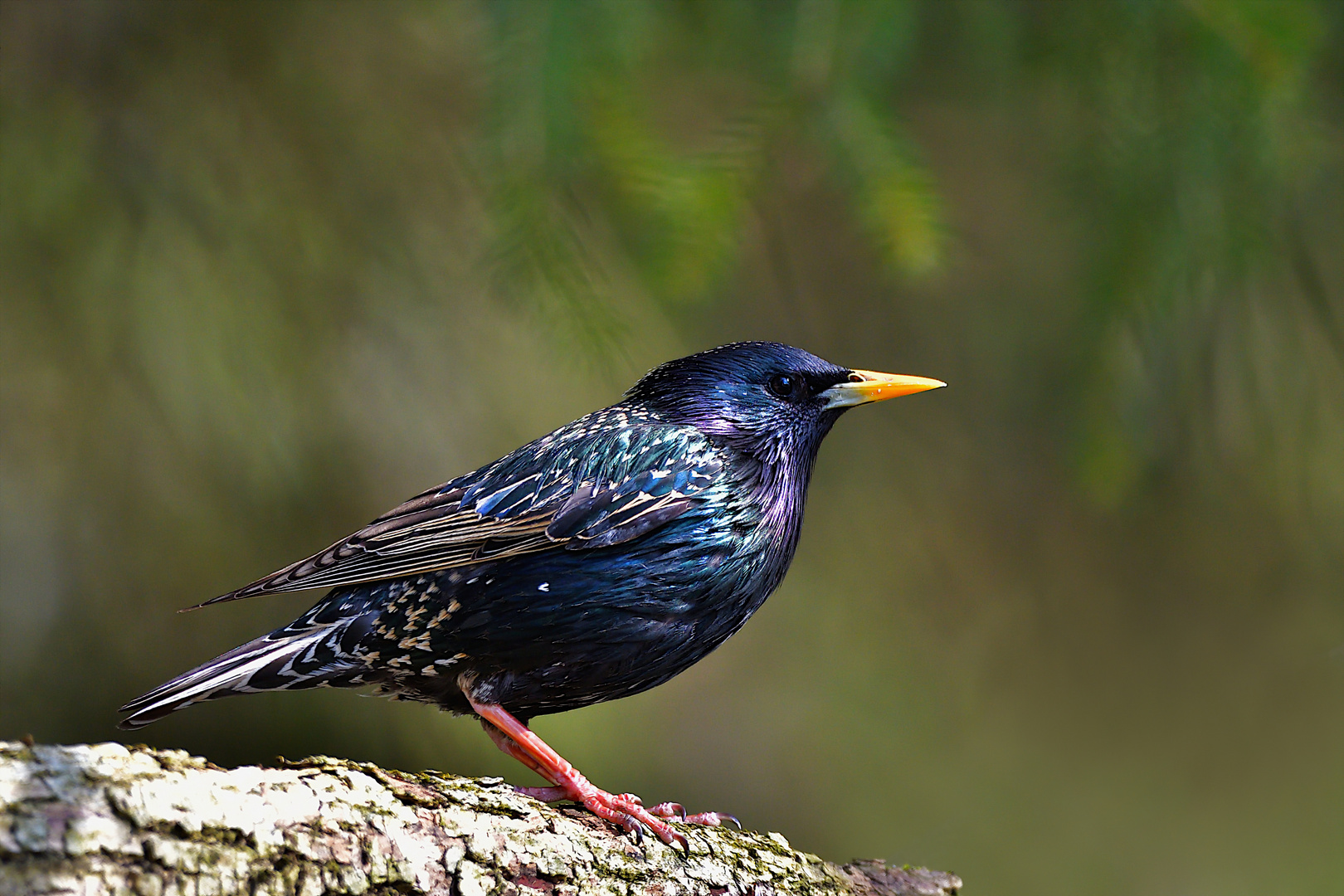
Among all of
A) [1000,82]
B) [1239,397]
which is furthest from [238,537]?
[1239,397]

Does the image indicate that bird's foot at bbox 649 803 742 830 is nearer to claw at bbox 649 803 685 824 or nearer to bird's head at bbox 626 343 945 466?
claw at bbox 649 803 685 824

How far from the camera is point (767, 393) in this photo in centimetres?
262

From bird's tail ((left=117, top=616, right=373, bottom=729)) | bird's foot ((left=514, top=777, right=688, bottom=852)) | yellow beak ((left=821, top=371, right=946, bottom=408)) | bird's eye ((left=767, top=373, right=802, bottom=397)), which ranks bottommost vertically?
bird's foot ((left=514, top=777, right=688, bottom=852))

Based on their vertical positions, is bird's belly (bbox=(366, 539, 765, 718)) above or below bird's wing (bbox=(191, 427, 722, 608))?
below

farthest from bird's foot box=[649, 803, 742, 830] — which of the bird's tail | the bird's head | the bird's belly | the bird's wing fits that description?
the bird's head

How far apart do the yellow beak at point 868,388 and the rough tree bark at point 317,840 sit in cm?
101

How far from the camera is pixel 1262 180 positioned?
2955 mm

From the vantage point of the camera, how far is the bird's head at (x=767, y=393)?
2.53 meters

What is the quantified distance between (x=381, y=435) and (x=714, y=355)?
145cm

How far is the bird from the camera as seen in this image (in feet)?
7.23

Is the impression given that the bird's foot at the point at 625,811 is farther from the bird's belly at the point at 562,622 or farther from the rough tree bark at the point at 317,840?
the bird's belly at the point at 562,622

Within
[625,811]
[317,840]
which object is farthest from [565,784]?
[317,840]

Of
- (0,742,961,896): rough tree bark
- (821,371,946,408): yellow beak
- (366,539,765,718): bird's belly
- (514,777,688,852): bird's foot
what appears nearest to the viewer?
(0,742,961,896): rough tree bark

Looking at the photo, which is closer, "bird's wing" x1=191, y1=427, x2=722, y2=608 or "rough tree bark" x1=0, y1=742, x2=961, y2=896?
"rough tree bark" x1=0, y1=742, x2=961, y2=896
